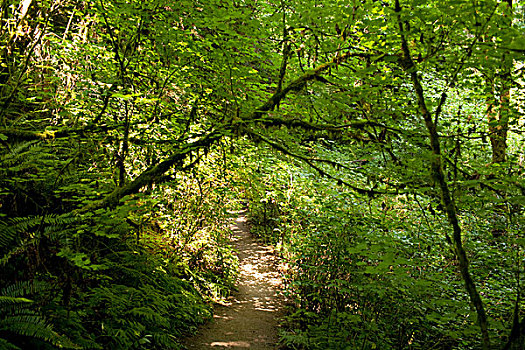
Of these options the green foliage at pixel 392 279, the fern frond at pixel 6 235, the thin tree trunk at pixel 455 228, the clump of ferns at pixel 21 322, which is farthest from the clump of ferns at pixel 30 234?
the thin tree trunk at pixel 455 228

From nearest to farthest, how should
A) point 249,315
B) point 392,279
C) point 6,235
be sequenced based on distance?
point 6,235 → point 392,279 → point 249,315

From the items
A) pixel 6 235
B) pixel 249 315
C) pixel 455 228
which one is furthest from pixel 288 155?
pixel 249 315

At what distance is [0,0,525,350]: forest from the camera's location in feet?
9.58

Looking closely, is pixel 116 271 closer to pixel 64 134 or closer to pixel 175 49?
pixel 64 134

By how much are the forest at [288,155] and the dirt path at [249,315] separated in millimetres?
350

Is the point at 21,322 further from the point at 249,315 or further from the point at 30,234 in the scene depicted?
the point at 249,315

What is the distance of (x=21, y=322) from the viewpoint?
2.44 m

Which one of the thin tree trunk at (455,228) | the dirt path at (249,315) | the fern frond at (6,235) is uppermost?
the thin tree trunk at (455,228)

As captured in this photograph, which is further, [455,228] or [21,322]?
[455,228]

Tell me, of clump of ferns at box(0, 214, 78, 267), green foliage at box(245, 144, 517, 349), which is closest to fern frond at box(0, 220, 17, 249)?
clump of ferns at box(0, 214, 78, 267)

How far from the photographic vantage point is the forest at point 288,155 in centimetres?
292

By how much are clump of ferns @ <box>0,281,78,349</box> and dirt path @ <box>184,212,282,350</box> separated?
11.5 ft

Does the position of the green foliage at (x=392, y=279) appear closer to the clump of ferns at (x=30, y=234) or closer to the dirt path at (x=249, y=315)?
the dirt path at (x=249, y=315)

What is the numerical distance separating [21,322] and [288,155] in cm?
339
